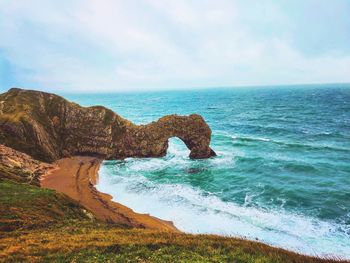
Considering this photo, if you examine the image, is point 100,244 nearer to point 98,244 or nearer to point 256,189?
point 98,244

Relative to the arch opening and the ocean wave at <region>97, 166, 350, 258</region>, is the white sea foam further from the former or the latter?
the arch opening

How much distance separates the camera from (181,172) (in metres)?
44.9

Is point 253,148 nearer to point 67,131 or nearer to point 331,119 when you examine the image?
point 67,131

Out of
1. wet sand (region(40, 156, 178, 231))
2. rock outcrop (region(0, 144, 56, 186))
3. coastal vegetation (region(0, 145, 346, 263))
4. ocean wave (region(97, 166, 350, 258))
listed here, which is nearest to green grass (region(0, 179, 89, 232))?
coastal vegetation (region(0, 145, 346, 263))

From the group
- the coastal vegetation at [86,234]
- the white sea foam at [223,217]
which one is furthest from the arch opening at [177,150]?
the coastal vegetation at [86,234]

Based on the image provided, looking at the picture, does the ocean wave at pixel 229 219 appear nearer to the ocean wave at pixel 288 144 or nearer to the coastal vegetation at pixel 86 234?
the coastal vegetation at pixel 86 234

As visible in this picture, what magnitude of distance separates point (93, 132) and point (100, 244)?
40.1 meters

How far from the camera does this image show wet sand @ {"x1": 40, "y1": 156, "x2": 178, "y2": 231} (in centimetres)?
2842

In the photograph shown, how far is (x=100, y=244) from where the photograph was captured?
1684 centimetres

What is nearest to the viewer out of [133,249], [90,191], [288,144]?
[133,249]

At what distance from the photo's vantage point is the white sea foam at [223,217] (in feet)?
79.1

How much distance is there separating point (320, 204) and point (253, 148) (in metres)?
27.6

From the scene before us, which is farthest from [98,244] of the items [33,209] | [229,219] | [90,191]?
[90,191]

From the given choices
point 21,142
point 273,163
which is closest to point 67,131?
point 21,142
